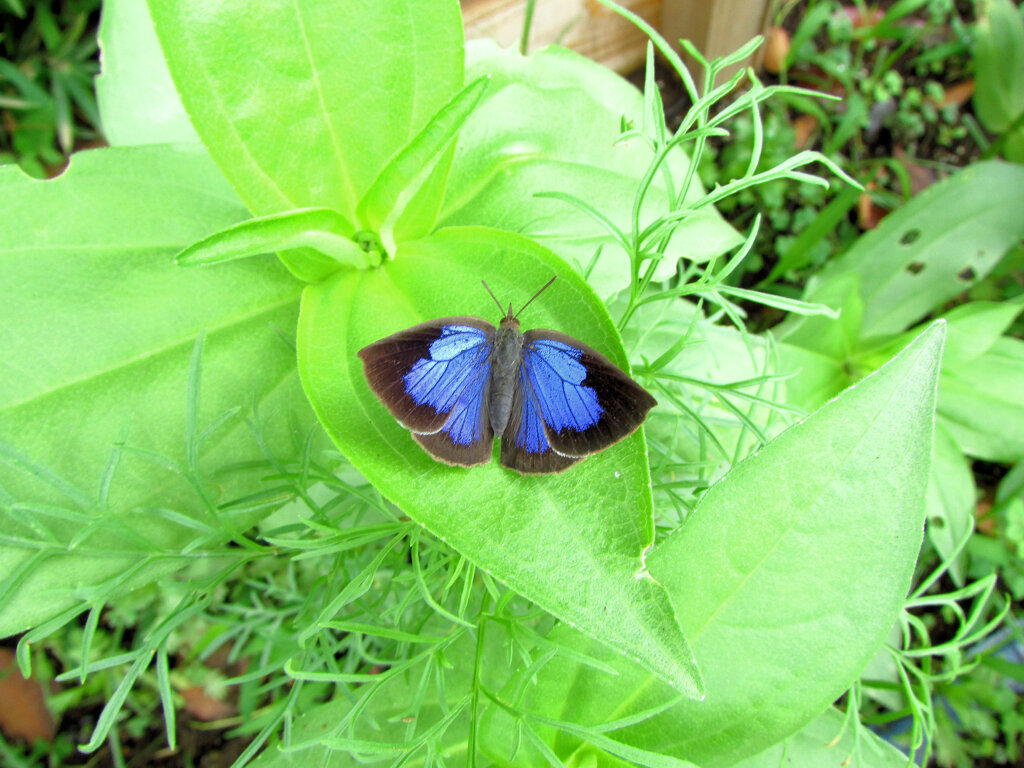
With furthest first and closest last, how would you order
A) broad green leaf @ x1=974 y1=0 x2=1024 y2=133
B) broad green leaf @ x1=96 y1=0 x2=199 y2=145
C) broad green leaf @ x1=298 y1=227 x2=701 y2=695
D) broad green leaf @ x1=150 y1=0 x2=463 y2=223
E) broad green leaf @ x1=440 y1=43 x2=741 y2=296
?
broad green leaf @ x1=974 y1=0 x2=1024 y2=133 → broad green leaf @ x1=96 y1=0 x2=199 y2=145 → broad green leaf @ x1=440 y1=43 x2=741 y2=296 → broad green leaf @ x1=150 y1=0 x2=463 y2=223 → broad green leaf @ x1=298 y1=227 x2=701 y2=695

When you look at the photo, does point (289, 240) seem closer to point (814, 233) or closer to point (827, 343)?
point (827, 343)

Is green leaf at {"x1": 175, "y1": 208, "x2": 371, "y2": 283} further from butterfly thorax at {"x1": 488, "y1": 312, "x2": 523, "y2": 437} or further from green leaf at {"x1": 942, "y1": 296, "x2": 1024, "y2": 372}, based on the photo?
green leaf at {"x1": 942, "y1": 296, "x2": 1024, "y2": 372}

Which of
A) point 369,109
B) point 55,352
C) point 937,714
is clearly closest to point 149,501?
point 55,352

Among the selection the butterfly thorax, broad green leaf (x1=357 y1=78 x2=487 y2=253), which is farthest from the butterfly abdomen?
broad green leaf (x1=357 y1=78 x2=487 y2=253)

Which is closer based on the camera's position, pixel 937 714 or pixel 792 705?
pixel 792 705

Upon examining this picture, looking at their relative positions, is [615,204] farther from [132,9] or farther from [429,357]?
[132,9]

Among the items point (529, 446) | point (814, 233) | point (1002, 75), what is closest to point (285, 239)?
point (529, 446)
